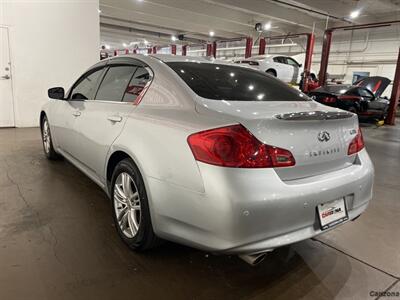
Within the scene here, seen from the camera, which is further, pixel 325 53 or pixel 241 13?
pixel 241 13

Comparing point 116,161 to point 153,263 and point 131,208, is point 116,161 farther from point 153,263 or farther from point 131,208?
point 153,263

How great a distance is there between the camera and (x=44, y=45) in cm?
641

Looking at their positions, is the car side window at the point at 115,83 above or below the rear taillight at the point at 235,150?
above

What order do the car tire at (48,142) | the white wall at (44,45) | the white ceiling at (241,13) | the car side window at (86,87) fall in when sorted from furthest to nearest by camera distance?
the white ceiling at (241,13), the white wall at (44,45), the car tire at (48,142), the car side window at (86,87)

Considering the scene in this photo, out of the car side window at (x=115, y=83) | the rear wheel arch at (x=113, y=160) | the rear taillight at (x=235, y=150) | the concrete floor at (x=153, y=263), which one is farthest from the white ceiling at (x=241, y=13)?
the rear taillight at (x=235, y=150)

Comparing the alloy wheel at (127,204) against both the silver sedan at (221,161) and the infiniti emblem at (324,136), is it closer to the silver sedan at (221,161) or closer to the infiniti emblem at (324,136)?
the silver sedan at (221,161)

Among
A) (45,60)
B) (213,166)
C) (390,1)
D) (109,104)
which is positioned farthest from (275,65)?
(213,166)

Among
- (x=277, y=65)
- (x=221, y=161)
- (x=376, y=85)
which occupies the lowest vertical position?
(x=221, y=161)

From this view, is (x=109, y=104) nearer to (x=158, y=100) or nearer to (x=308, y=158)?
(x=158, y=100)

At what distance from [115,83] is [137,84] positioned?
40cm

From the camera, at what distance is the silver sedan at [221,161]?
1373mm

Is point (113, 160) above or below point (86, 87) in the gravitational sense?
below

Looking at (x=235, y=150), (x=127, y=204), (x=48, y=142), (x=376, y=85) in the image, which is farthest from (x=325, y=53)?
(x=235, y=150)

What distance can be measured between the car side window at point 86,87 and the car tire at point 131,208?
3.38ft
